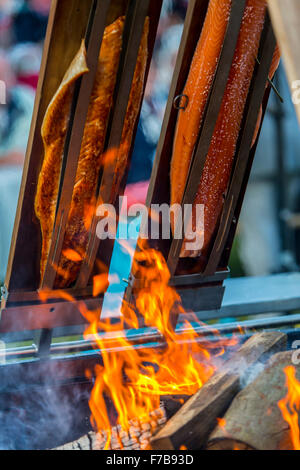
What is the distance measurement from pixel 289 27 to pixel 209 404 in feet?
4.67

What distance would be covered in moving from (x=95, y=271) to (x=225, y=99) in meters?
0.95

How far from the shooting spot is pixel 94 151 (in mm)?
2193

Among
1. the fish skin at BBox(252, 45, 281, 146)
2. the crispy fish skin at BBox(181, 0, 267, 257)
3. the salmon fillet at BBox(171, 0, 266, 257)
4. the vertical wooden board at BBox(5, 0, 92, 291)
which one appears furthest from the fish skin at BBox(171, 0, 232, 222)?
the vertical wooden board at BBox(5, 0, 92, 291)

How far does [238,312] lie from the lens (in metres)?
3.50

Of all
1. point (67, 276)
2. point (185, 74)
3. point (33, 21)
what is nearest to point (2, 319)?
point (67, 276)

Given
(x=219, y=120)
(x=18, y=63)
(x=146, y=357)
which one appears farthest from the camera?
(x=18, y=63)

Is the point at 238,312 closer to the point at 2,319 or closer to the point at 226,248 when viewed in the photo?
the point at 226,248

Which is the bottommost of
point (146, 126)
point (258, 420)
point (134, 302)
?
point (258, 420)

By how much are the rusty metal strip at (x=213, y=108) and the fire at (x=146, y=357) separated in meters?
0.14

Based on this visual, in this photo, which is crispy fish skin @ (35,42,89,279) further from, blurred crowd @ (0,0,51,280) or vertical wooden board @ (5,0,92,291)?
blurred crowd @ (0,0,51,280)

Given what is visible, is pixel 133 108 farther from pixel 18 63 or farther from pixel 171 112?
pixel 18 63

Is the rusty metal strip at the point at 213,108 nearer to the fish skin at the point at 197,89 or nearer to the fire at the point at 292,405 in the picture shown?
the fish skin at the point at 197,89

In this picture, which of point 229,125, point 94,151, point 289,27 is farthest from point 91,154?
point 289,27
